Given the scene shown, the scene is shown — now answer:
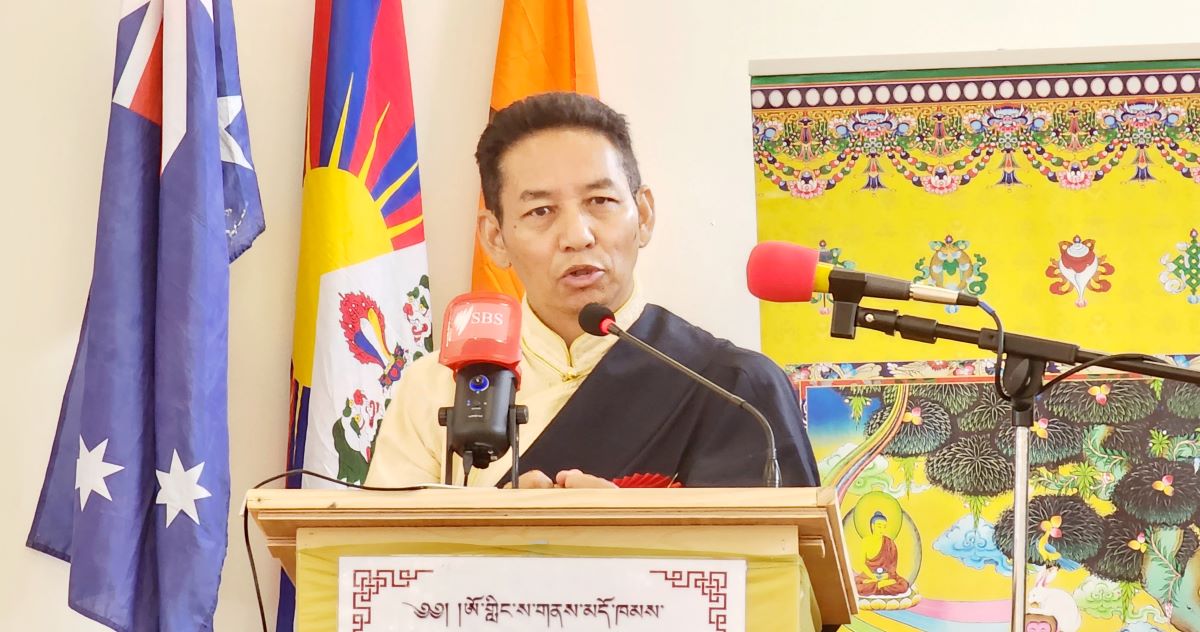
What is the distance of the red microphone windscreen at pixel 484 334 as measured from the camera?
1575mm

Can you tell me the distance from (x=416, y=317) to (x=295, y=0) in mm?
800

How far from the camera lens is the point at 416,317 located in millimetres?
2930

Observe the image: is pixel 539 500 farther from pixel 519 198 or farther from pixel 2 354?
pixel 2 354

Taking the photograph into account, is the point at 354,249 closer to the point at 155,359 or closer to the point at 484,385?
the point at 155,359

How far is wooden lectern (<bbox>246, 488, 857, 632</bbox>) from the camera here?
1.33 metres

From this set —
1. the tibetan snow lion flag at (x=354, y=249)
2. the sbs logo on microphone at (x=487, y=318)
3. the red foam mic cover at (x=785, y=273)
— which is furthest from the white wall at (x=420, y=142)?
the sbs logo on microphone at (x=487, y=318)

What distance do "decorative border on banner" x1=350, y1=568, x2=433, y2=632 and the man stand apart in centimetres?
60

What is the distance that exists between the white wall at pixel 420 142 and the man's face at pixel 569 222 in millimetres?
683

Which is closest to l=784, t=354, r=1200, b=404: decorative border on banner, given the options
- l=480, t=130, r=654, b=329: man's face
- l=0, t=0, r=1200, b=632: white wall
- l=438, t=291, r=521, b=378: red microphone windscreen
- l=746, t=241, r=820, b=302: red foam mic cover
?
l=0, t=0, r=1200, b=632: white wall

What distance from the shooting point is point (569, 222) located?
226 cm

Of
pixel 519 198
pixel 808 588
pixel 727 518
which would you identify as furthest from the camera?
pixel 519 198

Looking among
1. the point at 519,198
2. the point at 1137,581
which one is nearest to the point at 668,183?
the point at 519,198

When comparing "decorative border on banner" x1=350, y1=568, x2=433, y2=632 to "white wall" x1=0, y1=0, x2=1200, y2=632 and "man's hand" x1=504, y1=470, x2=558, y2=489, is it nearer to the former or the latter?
"man's hand" x1=504, y1=470, x2=558, y2=489

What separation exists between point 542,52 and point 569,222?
0.84 meters
